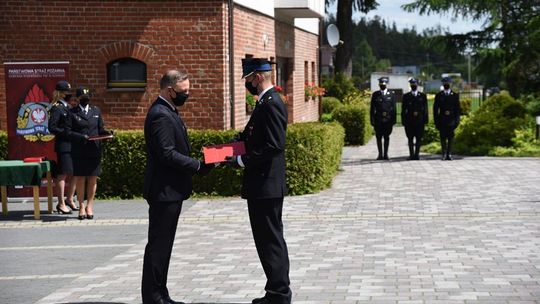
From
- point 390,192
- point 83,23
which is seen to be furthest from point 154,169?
point 83,23

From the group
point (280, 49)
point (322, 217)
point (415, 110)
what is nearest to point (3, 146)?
point (322, 217)

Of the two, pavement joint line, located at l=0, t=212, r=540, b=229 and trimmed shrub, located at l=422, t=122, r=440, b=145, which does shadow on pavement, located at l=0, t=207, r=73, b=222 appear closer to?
→ pavement joint line, located at l=0, t=212, r=540, b=229

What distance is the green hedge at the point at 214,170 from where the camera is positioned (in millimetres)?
15367

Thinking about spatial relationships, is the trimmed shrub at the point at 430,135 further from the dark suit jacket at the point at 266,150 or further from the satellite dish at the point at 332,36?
the dark suit jacket at the point at 266,150

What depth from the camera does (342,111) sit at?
28.2 metres

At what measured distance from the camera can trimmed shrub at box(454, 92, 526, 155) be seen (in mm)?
23344

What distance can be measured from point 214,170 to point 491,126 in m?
9.84

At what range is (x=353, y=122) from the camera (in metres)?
28.2

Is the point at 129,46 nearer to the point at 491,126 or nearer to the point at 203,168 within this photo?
the point at 203,168

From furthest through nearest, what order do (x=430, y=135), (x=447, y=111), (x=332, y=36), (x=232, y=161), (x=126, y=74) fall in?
(x=332, y=36) < (x=430, y=135) < (x=447, y=111) < (x=126, y=74) < (x=232, y=161)

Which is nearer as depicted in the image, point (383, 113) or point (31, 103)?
point (31, 103)

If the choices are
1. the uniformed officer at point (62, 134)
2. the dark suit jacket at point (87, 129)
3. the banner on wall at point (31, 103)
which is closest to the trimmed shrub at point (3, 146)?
the banner on wall at point (31, 103)

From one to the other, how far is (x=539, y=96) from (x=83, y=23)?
16.9 metres

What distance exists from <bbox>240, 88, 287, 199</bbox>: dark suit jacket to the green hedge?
739 centimetres
